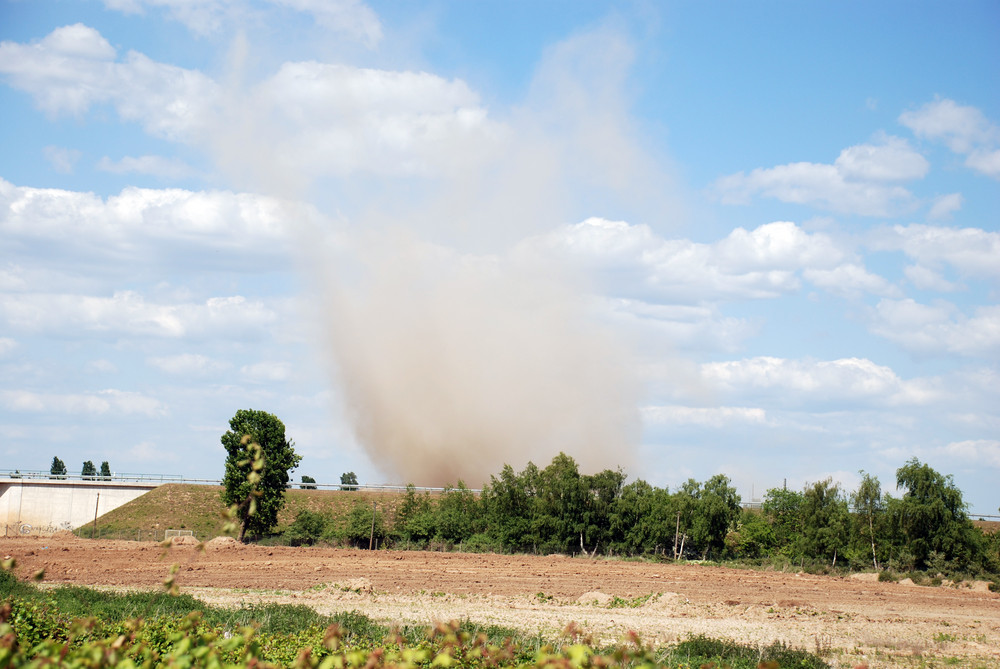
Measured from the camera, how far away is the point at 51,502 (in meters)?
92.1

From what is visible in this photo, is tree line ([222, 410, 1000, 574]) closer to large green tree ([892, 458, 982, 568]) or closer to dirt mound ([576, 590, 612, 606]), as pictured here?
large green tree ([892, 458, 982, 568])

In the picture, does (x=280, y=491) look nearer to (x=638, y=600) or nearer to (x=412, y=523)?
(x=412, y=523)

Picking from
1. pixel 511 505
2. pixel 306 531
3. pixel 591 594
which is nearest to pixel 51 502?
pixel 306 531

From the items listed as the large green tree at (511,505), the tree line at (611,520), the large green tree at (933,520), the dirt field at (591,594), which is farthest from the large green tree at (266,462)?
the large green tree at (933,520)

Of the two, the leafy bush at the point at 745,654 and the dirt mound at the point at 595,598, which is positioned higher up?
the leafy bush at the point at 745,654

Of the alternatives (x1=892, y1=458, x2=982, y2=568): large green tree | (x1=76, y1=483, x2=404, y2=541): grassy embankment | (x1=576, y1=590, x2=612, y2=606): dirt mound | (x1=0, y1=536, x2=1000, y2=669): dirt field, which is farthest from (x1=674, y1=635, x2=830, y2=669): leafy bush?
(x1=76, y1=483, x2=404, y2=541): grassy embankment

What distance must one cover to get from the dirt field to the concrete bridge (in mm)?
29466

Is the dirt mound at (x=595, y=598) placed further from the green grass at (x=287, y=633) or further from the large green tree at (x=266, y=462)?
the large green tree at (x=266, y=462)

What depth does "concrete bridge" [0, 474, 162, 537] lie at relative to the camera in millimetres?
91125

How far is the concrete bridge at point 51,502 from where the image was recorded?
91.1 m

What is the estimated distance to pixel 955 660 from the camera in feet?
89.5

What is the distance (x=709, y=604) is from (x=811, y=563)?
34.4 metres

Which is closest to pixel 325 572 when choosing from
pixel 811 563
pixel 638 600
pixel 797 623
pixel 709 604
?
pixel 638 600

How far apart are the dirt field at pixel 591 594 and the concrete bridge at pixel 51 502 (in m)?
29.5
